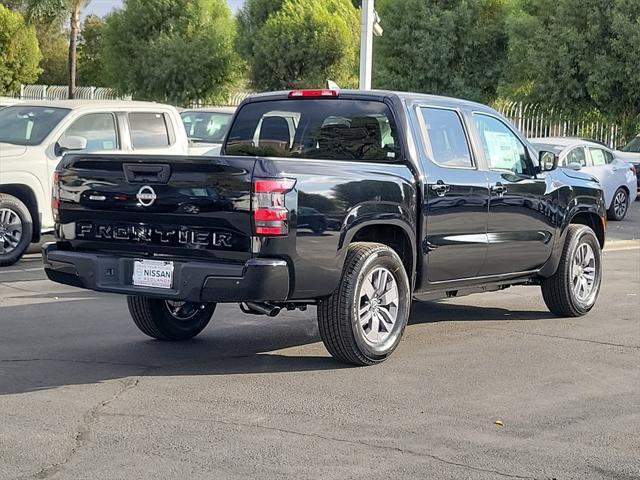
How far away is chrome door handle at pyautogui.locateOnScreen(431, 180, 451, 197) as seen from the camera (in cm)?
853

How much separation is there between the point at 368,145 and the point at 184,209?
1.83 meters

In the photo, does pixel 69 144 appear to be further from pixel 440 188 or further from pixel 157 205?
pixel 157 205

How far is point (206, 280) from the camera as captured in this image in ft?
23.6

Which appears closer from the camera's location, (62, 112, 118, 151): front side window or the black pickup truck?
the black pickup truck

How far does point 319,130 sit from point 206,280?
82.5 inches

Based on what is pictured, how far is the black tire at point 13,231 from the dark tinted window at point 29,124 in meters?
0.81

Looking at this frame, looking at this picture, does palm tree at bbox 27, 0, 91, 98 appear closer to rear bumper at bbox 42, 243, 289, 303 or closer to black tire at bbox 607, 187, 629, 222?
black tire at bbox 607, 187, 629, 222

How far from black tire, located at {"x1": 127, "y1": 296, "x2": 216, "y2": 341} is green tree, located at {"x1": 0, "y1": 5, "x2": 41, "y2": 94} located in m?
47.9

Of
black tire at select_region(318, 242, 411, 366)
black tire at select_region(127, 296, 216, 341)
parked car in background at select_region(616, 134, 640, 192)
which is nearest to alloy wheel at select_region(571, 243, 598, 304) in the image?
black tire at select_region(318, 242, 411, 366)

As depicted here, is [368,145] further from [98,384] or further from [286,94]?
[98,384]

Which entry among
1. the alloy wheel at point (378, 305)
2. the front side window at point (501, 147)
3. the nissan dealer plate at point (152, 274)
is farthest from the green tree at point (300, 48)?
the nissan dealer plate at point (152, 274)

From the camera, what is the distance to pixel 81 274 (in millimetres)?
7652

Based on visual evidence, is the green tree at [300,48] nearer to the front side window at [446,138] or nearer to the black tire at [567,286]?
the black tire at [567,286]

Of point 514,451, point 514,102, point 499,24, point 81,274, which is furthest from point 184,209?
point 499,24
